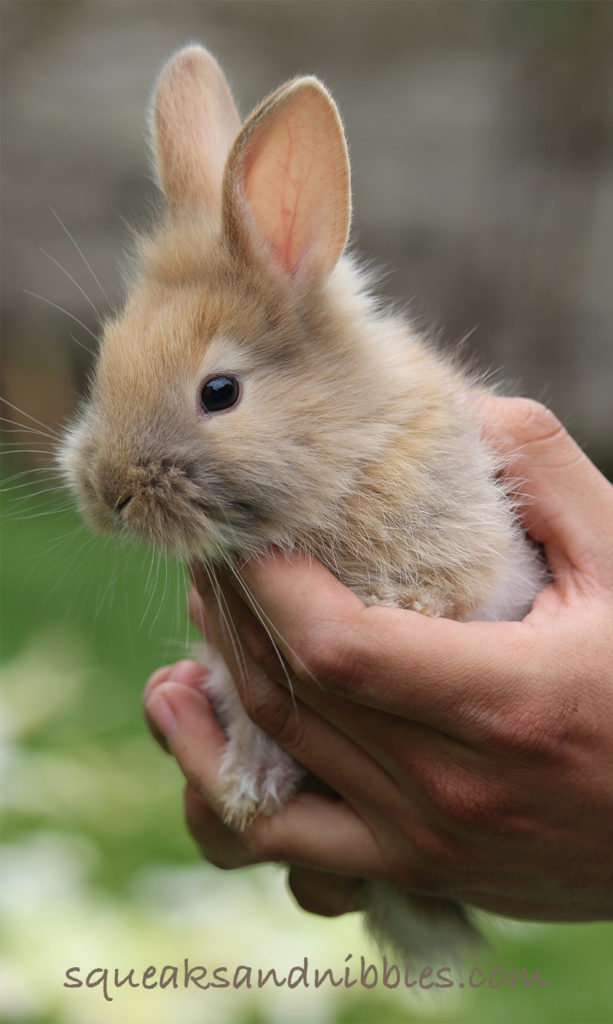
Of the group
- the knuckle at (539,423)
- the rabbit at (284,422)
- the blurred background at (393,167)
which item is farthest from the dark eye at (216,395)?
the blurred background at (393,167)

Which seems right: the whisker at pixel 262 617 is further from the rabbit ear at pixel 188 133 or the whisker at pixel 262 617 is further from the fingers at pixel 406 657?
the rabbit ear at pixel 188 133

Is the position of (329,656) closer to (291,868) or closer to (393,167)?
(291,868)

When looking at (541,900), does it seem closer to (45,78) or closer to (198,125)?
(198,125)

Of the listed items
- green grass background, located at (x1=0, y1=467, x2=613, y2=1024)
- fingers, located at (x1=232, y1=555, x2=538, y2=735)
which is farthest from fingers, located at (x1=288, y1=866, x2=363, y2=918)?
fingers, located at (x1=232, y1=555, x2=538, y2=735)

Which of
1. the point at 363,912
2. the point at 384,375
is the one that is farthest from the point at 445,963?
the point at 384,375

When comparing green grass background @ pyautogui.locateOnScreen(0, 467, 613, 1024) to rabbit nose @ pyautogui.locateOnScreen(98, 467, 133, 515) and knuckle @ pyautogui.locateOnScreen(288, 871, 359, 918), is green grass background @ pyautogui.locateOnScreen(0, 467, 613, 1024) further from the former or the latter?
knuckle @ pyautogui.locateOnScreen(288, 871, 359, 918)
